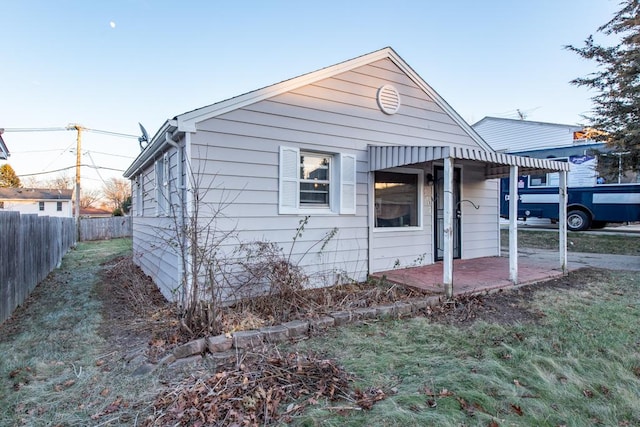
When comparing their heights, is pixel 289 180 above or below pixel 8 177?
below

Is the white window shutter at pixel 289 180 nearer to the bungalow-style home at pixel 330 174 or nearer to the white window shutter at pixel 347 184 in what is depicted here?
the bungalow-style home at pixel 330 174

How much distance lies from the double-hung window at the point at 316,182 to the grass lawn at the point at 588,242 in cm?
844

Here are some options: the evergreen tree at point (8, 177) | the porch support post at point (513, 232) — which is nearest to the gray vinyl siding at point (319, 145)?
the porch support post at point (513, 232)

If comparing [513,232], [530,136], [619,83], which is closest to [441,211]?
[513,232]

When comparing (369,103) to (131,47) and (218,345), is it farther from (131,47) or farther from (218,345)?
(131,47)

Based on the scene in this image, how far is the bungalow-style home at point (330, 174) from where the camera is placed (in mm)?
4762

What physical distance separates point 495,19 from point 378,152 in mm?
6759

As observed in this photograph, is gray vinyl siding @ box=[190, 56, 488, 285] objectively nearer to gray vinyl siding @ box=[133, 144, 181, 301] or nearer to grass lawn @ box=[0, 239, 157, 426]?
gray vinyl siding @ box=[133, 144, 181, 301]

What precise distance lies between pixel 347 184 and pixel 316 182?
0.55 m

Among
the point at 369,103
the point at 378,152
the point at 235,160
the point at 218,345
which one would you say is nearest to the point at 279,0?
the point at 369,103

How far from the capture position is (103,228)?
67.1 ft

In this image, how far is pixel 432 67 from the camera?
1223cm

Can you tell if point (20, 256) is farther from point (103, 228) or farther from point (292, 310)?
point (103, 228)

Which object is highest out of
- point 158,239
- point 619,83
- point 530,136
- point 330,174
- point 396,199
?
point 530,136
